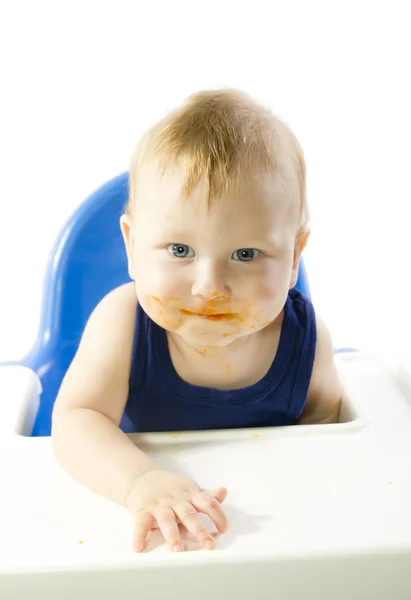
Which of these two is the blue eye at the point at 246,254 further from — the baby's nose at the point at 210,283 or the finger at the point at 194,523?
the finger at the point at 194,523

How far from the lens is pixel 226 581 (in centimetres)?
51

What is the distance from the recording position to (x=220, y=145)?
638 mm

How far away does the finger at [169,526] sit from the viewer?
0.53m

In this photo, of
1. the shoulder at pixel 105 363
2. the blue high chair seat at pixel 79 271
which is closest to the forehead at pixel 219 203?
the shoulder at pixel 105 363

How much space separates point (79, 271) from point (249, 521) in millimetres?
549

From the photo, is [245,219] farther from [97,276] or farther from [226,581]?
[97,276]

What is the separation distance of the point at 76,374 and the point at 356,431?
0.27 m

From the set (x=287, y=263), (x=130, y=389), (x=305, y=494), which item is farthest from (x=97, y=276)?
(x=305, y=494)

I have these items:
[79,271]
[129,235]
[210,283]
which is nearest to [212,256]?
[210,283]

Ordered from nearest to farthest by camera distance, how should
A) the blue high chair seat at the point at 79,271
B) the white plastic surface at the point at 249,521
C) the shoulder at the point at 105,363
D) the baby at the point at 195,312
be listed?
the white plastic surface at the point at 249,521 → the baby at the point at 195,312 → the shoulder at the point at 105,363 → the blue high chair seat at the point at 79,271

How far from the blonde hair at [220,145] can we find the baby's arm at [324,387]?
17 centimetres

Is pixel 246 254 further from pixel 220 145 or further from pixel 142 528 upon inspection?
pixel 142 528

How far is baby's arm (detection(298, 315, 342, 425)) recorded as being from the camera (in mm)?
801

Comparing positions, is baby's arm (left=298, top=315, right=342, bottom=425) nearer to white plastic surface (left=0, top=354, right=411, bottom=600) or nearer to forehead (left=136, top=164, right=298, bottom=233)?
white plastic surface (left=0, top=354, right=411, bottom=600)
